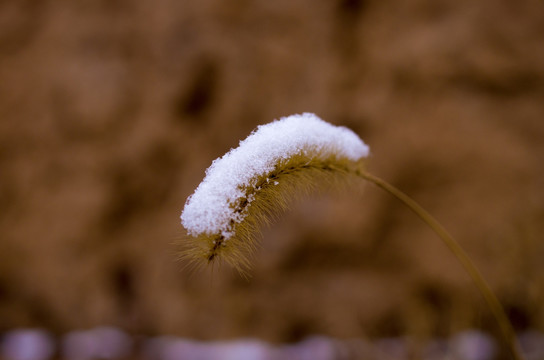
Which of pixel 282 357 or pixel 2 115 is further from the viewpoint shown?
pixel 2 115

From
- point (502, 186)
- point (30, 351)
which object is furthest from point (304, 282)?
point (30, 351)

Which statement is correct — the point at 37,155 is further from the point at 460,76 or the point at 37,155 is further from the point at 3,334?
the point at 460,76

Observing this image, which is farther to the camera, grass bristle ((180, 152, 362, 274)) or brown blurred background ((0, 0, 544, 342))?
brown blurred background ((0, 0, 544, 342))

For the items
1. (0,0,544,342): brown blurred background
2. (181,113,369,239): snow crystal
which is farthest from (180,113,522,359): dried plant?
(0,0,544,342): brown blurred background

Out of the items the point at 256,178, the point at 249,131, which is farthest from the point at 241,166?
the point at 249,131

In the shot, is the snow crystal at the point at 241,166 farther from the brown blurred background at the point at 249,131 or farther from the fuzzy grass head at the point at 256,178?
the brown blurred background at the point at 249,131

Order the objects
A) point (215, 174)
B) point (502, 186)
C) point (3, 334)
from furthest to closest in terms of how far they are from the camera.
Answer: point (3, 334), point (502, 186), point (215, 174)

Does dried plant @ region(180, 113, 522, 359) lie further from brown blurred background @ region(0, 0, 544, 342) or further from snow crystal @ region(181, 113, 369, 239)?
brown blurred background @ region(0, 0, 544, 342)
